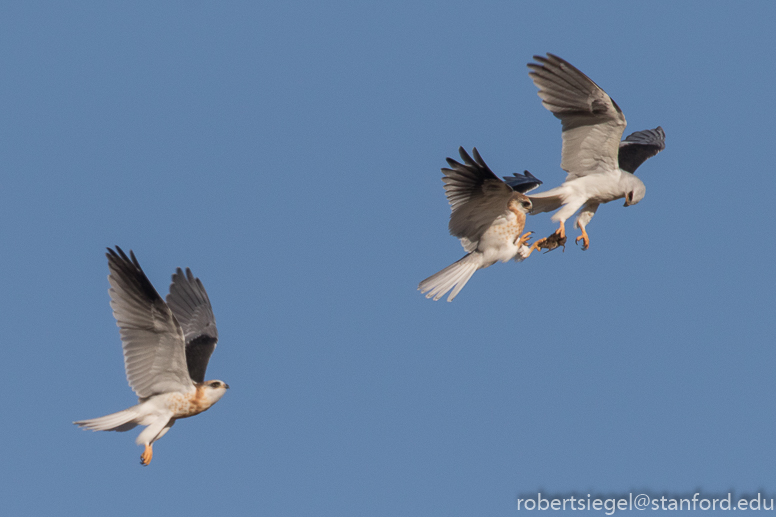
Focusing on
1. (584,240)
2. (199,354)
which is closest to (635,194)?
(584,240)

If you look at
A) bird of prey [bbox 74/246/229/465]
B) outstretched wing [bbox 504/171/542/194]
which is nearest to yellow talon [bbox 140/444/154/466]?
bird of prey [bbox 74/246/229/465]

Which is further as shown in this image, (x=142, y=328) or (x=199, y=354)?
(x=199, y=354)

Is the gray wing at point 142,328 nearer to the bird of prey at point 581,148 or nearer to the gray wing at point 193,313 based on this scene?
the gray wing at point 193,313

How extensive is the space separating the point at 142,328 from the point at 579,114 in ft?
15.8

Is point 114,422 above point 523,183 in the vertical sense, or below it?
below

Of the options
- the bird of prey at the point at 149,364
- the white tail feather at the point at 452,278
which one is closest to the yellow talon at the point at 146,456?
the bird of prey at the point at 149,364

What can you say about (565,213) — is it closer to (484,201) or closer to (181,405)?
(484,201)

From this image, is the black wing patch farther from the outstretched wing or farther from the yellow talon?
the outstretched wing

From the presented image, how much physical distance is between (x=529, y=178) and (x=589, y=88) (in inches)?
83.2

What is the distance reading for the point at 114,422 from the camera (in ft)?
29.4

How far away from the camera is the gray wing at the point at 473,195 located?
9.76 m

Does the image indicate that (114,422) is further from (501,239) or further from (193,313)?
(501,239)

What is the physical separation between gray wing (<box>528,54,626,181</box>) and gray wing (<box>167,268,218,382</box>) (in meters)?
4.02

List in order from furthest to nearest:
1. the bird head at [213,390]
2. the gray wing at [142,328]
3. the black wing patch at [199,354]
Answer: the black wing patch at [199,354]
the bird head at [213,390]
the gray wing at [142,328]
